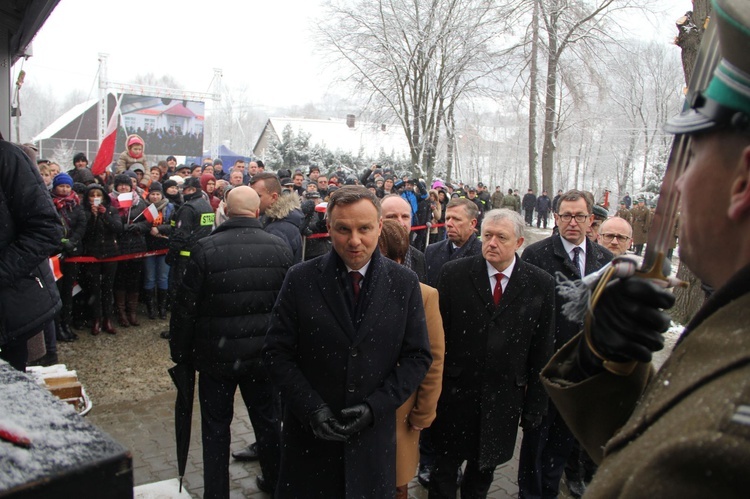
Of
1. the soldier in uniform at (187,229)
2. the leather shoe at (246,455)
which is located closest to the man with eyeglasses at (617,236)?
the leather shoe at (246,455)

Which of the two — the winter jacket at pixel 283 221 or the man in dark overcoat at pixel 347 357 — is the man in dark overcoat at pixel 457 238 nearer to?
the winter jacket at pixel 283 221

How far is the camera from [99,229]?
787cm

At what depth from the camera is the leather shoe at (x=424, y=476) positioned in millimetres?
4592

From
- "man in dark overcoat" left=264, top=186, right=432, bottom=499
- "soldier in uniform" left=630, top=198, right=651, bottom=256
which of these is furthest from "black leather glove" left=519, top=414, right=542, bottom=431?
"soldier in uniform" left=630, top=198, right=651, bottom=256

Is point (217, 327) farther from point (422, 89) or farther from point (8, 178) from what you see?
point (422, 89)

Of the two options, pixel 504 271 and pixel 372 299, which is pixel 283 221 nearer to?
pixel 504 271

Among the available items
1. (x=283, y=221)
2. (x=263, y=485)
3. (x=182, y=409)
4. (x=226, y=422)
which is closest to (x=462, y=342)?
(x=226, y=422)

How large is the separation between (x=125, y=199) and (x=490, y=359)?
6.26 metres

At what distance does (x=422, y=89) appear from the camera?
77.7ft

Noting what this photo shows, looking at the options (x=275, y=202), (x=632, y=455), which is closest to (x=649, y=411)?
(x=632, y=455)

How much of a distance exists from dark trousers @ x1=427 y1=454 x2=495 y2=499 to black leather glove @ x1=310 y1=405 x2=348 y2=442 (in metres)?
1.32

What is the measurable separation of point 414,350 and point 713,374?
2.34 meters

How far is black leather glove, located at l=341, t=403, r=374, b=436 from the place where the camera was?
283 cm

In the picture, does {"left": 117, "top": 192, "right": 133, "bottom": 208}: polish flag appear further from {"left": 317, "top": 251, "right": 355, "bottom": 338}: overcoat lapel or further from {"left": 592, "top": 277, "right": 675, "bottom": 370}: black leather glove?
{"left": 592, "top": 277, "right": 675, "bottom": 370}: black leather glove
